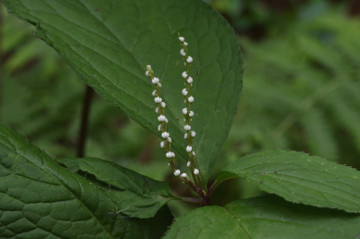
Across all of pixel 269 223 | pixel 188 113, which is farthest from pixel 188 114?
pixel 269 223

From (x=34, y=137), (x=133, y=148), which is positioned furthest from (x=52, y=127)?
(x=133, y=148)

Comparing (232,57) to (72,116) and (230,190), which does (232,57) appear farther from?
(72,116)

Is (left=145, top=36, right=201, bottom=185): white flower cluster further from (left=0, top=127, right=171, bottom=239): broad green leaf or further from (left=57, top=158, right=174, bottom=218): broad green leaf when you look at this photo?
(left=0, top=127, right=171, bottom=239): broad green leaf

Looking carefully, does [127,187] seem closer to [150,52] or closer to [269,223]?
[269,223]

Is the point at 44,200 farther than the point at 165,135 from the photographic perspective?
No

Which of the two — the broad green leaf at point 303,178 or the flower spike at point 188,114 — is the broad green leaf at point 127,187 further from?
the broad green leaf at point 303,178

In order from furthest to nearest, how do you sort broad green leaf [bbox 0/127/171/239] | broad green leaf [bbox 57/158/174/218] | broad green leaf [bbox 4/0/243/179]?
1. broad green leaf [bbox 4/0/243/179]
2. broad green leaf [bbox 57/158/174/218]
3. broad green leaf [bbox 0/127/171/239]

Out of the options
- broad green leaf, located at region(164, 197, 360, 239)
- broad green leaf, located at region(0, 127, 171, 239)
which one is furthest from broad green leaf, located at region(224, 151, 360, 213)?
broad green leaf, located at region(0, 127, 171, 239)
